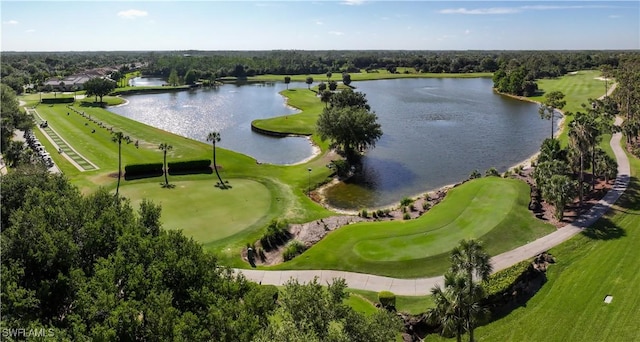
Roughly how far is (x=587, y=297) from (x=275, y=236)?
2591cm

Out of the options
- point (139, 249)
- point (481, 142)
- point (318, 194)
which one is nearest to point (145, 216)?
point (139, 249)

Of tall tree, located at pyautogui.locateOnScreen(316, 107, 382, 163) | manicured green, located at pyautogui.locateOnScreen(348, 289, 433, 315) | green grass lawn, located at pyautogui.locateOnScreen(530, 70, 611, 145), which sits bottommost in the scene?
manicured green, located at pyautogui.locateOnScreen(348, 289, 433, 315)

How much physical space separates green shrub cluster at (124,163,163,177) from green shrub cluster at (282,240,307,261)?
30371 mm

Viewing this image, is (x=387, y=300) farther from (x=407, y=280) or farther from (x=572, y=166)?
(x=572, y=166)

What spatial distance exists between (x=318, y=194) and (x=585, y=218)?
3039cm

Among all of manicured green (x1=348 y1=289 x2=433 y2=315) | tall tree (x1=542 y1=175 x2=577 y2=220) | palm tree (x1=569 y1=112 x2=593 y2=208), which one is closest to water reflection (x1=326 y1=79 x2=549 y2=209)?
palm tree (x1=569 y1=112 x2=593 y2=208)

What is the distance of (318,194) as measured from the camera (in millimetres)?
58562

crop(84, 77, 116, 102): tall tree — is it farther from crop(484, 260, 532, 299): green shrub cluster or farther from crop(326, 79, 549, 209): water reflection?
crop(484, 260, 532, 299): green shrub cluster

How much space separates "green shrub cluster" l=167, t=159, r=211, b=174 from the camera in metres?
62.8

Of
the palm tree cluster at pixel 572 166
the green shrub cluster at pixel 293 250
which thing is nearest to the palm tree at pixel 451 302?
the green shrub cluster at pixel 293 250

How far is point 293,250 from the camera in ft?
130

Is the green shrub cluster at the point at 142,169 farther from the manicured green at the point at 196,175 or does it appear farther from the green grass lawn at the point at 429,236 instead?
the green grass lawn at the point at 429,236

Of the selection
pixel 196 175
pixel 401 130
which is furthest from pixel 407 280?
pixel 401 130

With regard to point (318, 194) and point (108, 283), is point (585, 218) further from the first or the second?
point (108, 283)
